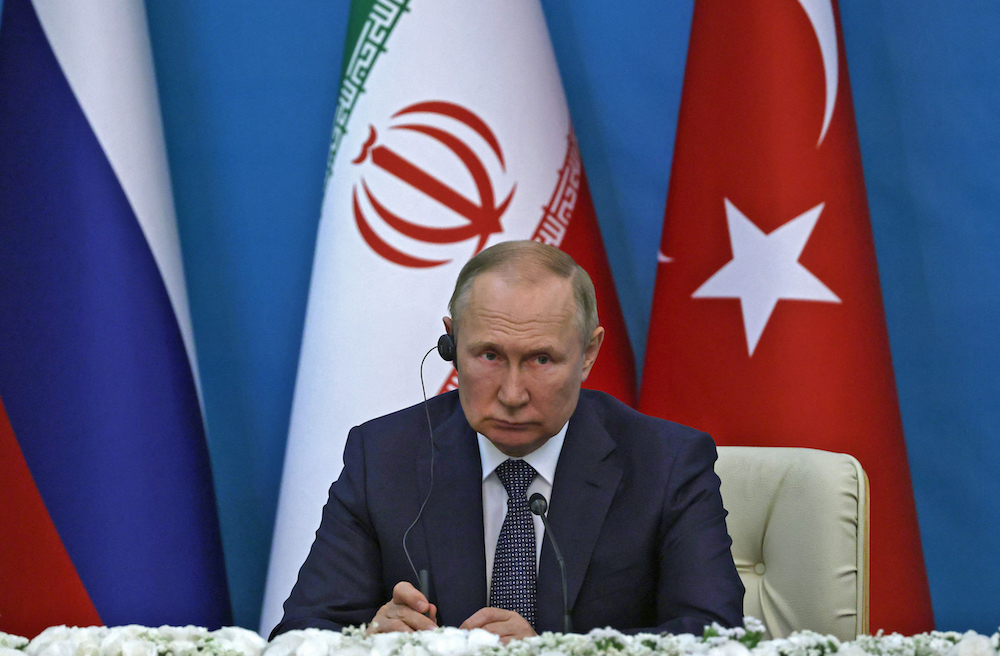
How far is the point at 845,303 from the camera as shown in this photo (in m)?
2.11

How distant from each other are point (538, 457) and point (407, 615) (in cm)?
44

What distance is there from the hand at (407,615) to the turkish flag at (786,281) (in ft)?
3.66

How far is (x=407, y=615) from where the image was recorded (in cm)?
126

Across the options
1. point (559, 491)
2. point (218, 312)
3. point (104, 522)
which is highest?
point (218, 312)

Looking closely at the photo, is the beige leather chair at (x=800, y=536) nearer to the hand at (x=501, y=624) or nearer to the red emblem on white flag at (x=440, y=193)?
the hand at (x=501, y=624)

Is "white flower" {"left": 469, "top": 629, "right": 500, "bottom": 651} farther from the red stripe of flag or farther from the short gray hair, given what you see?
the red stripe of flag

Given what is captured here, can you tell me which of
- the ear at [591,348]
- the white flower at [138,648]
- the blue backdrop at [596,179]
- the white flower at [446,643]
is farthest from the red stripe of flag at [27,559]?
the white flower at [446,643]

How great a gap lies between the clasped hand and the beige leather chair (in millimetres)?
657

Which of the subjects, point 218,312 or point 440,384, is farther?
point 218,312

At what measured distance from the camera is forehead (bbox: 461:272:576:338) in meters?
1.44

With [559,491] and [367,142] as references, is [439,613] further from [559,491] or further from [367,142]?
[367,142]

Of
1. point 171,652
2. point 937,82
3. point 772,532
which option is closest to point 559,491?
point 772,532

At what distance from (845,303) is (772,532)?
27.0 inches

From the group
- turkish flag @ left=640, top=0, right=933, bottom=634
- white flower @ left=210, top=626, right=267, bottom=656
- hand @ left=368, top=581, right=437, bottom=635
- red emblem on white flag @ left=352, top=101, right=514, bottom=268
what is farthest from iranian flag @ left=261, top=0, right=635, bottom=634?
white flower @ left=210, top=626, right=267, bottom=656
